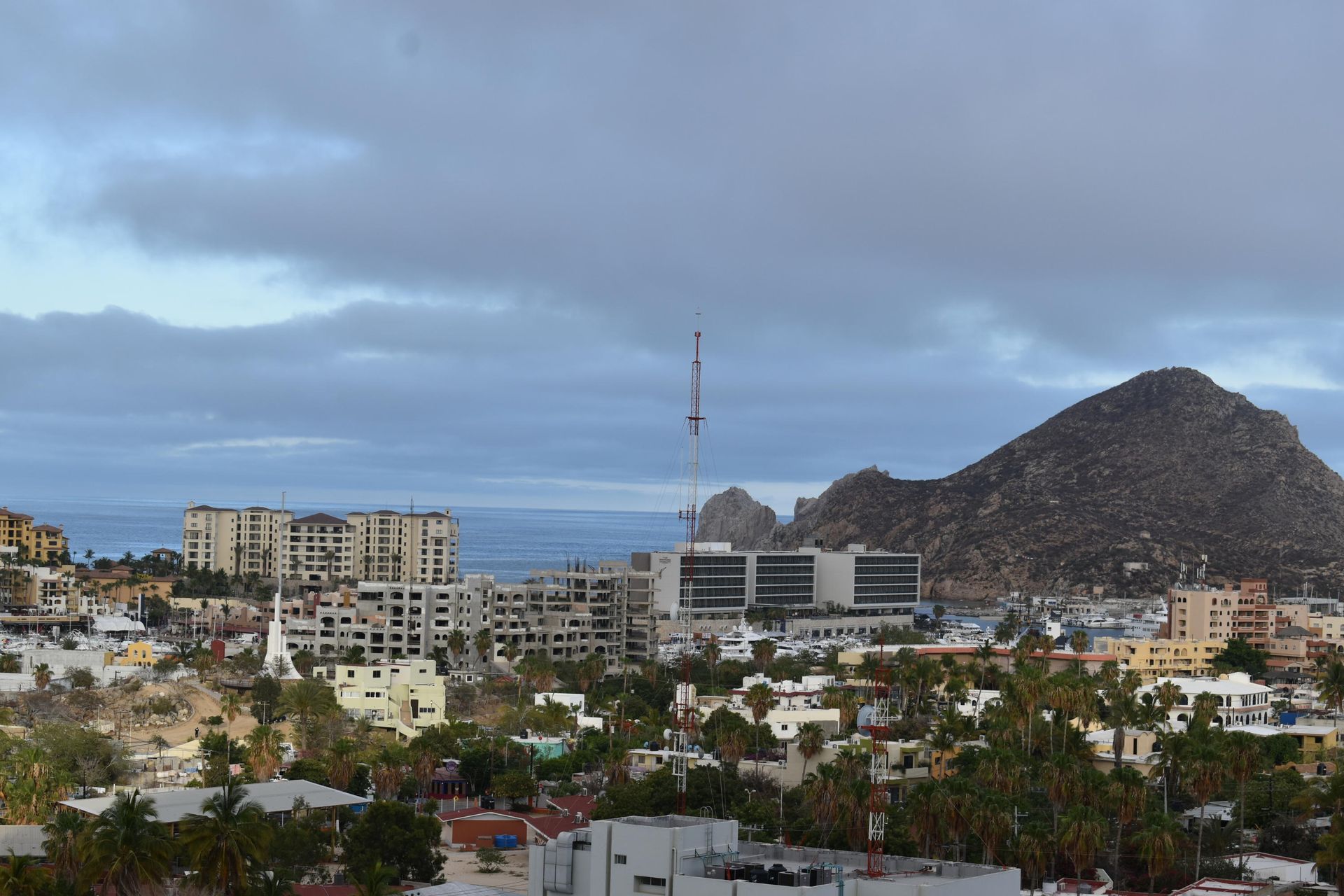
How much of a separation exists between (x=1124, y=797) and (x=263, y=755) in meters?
31.1

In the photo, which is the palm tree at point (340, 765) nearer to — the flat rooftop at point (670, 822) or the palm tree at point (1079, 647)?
the flat rooftop at point (670, 822)

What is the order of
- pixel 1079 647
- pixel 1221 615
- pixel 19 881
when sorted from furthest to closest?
pixel 1221 615 → pixel 1079 647 → pixel 19 881

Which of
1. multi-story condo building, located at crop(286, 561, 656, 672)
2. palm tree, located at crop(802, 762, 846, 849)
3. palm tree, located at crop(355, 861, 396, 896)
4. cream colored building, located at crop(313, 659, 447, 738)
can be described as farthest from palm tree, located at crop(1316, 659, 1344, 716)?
palm tree, located at crop(355, 861, 396, 896)

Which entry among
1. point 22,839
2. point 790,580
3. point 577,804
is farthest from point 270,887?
point 790,580

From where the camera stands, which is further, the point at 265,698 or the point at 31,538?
the point at 31,538

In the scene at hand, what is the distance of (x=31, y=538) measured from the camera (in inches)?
6594

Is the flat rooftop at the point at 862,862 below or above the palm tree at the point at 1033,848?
above

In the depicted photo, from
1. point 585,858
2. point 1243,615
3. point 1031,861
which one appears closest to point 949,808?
point 1031,861

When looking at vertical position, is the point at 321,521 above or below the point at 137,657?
above

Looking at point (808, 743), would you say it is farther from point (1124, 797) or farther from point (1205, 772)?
point (1205, 772)

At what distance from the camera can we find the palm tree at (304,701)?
71.6m

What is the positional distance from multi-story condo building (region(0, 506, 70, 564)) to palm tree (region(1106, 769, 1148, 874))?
135659 mm

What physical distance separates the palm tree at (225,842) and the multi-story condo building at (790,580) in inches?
4382

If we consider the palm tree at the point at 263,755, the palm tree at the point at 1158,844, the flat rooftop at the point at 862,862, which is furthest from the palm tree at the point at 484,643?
the flat rooftop at the point at 862,862
